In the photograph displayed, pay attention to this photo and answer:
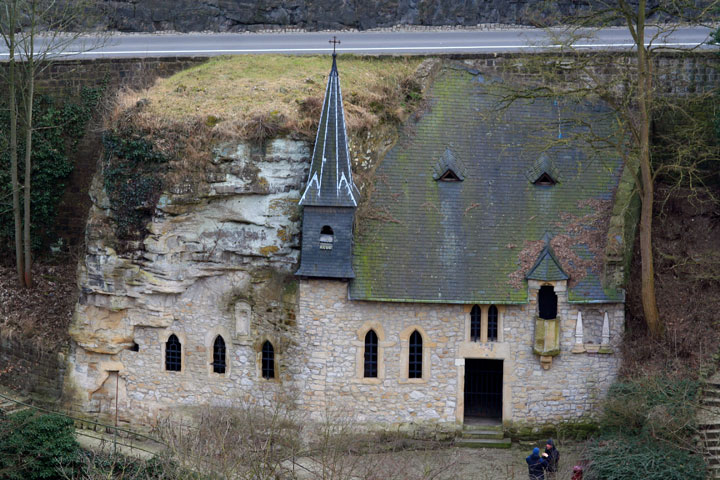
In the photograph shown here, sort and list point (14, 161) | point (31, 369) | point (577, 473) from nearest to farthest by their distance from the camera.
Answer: point (577, 473)
point (31, 369)
point (14, 161)

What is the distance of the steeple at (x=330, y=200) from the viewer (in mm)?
31609

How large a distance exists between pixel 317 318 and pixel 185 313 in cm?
408

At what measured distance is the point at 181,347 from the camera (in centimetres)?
3319

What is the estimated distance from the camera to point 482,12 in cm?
3928

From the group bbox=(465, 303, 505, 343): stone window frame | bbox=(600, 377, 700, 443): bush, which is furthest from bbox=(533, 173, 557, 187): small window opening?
bbox=(600, 377, 700, 443): bush

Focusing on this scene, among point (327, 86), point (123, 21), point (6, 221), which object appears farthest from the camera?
point (123, 21)

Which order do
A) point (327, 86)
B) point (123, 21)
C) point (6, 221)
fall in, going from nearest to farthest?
point (327, 86) → point (6, 221) → point (123, 21)

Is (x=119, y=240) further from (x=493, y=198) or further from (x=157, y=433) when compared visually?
(x=493, y=198)

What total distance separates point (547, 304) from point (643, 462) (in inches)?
230

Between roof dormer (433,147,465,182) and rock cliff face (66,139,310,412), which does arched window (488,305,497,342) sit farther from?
rock cliff face (66,139,310,412)

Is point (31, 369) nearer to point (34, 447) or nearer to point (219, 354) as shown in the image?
point (34, 447)

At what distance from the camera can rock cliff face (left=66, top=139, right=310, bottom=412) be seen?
32375 millimetres

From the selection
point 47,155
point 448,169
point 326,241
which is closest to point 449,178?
point 448,169

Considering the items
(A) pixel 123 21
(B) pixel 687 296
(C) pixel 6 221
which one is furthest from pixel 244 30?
(B) pixel 687 296
